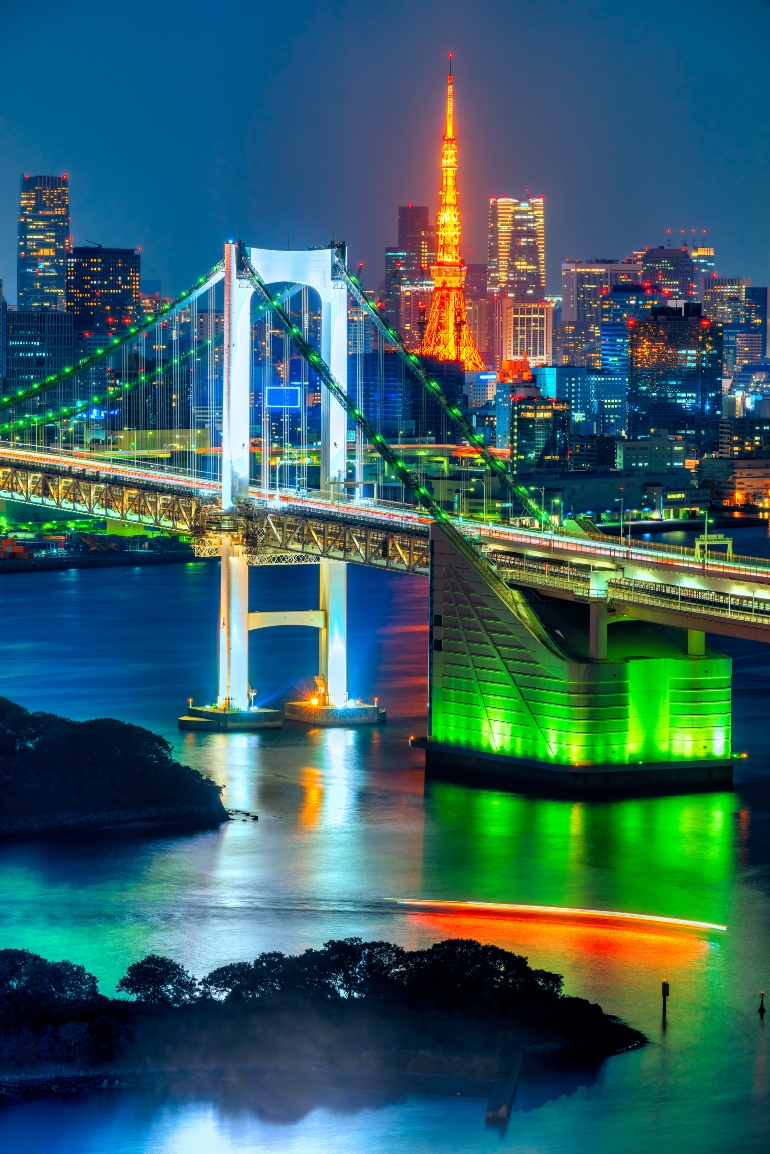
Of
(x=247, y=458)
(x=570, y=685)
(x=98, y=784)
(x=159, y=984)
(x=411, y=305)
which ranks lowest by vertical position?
(x=159, y=984)

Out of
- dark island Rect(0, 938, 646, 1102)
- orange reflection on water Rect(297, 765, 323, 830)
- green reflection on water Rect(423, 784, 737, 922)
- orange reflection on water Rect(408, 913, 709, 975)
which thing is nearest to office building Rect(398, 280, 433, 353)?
orange reflection on water Rect(297, 765, 323, 830)

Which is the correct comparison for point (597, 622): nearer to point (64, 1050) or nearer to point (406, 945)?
point (406, 945)

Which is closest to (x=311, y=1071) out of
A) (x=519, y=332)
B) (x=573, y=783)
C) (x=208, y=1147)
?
(x=208, y=1147)

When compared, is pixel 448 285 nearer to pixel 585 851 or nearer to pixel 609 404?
pixel 609 404

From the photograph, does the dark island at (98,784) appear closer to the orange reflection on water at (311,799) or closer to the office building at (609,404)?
the orange reflection on water at (311,799)

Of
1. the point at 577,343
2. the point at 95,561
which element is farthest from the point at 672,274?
the point at 95,561

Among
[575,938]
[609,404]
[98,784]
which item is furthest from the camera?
[609,404]
